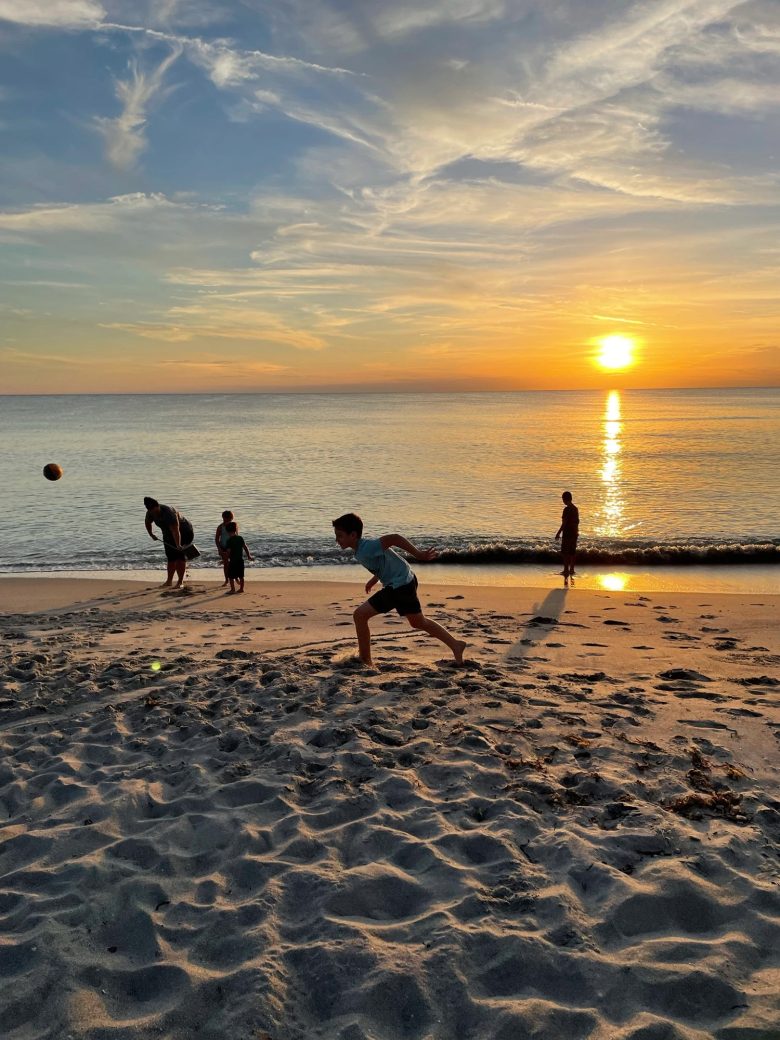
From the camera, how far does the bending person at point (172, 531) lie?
1333 centimetres

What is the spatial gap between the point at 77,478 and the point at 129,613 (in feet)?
90.8

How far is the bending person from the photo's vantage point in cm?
1333

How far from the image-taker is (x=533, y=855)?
3.89 metres

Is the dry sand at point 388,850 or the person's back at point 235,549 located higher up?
the person's back at point 235,549

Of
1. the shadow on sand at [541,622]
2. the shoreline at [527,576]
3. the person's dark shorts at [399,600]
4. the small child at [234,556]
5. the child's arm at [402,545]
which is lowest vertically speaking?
the shoreline at [527,576]

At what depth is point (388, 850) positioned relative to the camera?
3996 millimetres

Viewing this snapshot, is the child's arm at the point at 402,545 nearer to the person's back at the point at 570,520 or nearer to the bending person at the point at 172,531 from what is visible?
the bending person at the point at 172,531

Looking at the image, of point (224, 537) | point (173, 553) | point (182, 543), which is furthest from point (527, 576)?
point (173, 553)

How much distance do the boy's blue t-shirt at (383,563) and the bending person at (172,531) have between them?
6.96 meters

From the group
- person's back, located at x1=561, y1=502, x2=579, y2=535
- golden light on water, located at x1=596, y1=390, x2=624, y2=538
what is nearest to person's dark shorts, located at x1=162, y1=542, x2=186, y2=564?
person's back, located at x1=561, y1=502, x2=579, y2=535

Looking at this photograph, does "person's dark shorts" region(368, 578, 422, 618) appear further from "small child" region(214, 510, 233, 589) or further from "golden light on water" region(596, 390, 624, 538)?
"golden light on water" region(596, 390, 624, 538)

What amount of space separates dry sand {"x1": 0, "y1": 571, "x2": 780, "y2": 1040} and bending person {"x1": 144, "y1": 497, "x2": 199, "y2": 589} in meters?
5.88

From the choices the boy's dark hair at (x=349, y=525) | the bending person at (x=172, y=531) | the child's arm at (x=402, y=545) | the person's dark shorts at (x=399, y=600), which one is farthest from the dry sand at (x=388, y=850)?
the bending person at (x=172, y=531)

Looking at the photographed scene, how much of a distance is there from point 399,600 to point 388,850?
3340 mm
